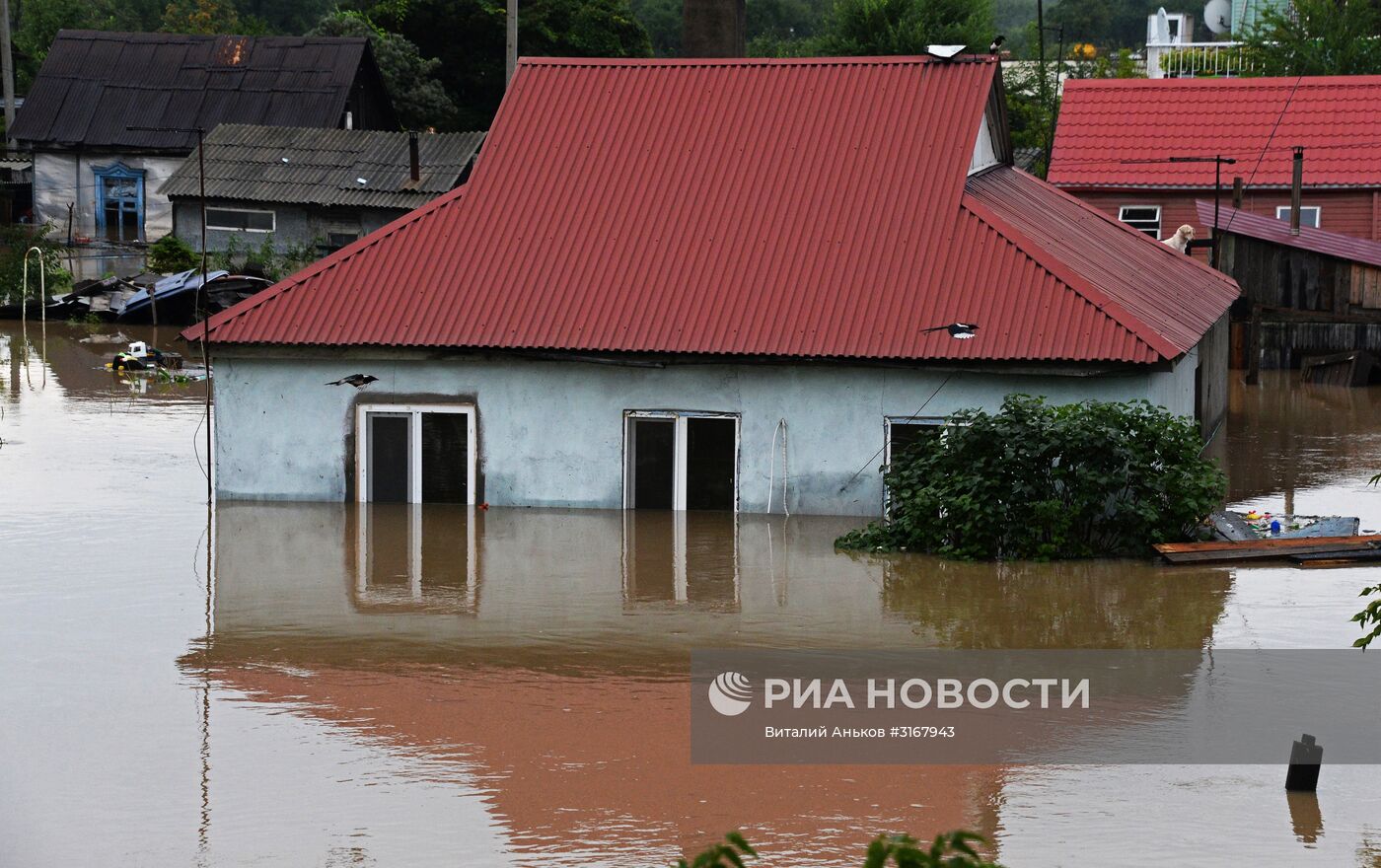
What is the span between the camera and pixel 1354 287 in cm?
3391

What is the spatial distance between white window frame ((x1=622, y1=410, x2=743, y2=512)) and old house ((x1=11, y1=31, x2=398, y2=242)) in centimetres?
3263

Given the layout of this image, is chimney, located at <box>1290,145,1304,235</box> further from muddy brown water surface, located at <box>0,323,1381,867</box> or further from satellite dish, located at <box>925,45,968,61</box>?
satellite dish, located at <box>925,45,968,61</box>

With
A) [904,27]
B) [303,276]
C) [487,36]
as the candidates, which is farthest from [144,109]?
[303,276]

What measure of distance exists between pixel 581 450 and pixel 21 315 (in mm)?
25842

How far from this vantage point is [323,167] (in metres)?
44.8

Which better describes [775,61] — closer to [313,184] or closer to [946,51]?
[946,51]

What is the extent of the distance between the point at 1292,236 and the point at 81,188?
1319 inches

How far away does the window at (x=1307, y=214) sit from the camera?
40.3 m

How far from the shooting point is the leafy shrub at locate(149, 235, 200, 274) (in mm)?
42719

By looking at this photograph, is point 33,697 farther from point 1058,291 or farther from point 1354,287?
point 1354,287

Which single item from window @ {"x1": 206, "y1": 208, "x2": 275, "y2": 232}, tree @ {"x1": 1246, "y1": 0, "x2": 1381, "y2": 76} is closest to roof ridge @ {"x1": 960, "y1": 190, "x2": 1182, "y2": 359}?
window @ {"x1": 206, "y1": 208, "x2": 275, "y2": 232}

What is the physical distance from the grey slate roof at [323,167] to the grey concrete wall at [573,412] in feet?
74.8

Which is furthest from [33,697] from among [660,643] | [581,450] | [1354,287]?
[1354,287]

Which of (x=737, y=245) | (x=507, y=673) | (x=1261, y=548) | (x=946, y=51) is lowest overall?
(x=507, y=673)
